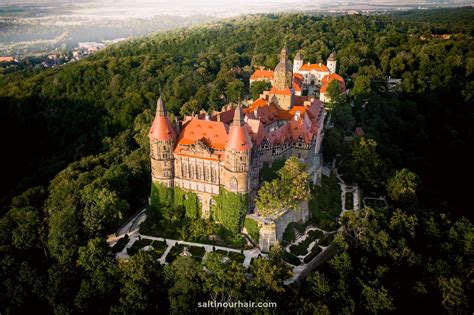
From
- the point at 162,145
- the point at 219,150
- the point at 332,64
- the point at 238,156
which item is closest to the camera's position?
the point at 238,156

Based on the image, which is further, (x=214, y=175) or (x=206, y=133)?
(x=206, y=133)

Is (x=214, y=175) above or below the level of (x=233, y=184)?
above

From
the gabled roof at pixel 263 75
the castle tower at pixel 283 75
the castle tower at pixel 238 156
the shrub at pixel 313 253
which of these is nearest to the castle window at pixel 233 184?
the castle tower at pixel 238 156

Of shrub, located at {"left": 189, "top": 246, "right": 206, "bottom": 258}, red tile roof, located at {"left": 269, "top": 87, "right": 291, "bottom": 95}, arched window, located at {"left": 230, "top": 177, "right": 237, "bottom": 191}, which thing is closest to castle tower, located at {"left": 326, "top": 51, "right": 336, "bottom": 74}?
red tile roof, located at {"left": 269, "top": 87, "right": 291, "bottom": 95}

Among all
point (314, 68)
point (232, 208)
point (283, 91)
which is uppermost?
point (283, 91)

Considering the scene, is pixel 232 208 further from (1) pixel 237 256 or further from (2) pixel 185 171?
(2) pixel 185 171

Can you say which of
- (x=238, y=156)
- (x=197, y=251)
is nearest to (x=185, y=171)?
(x=238, y=156)

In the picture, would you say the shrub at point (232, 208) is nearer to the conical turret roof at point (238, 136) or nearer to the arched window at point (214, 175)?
the arched window at point (214, 175)

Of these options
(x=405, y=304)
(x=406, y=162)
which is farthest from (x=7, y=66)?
(x=405, y=304)
